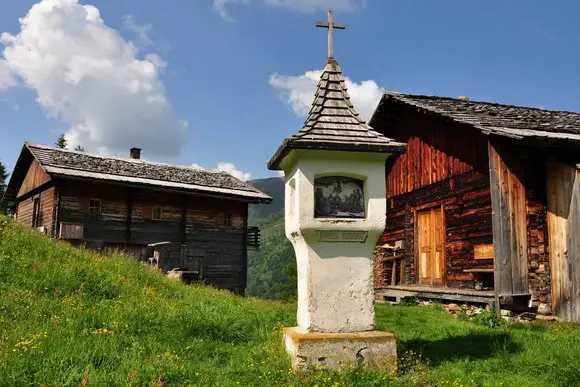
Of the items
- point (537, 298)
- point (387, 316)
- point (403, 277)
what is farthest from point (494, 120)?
point (403, 277)

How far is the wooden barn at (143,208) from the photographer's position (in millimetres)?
19844

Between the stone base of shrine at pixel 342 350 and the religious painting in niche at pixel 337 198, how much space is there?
1504 mm

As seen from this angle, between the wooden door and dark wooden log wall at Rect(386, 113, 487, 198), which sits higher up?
dark wooden log wall at Rect(386, 113, 487, 198)

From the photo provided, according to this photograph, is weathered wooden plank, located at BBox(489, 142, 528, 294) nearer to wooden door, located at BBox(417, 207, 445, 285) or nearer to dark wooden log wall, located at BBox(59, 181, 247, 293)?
wooden door, located at BBox(417, 207, 445, 285)

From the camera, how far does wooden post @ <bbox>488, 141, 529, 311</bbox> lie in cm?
1037

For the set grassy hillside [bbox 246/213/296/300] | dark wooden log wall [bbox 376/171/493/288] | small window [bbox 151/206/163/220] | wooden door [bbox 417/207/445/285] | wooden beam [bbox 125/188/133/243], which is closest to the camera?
dark wooden log wall [bbox 376/171/493/288]

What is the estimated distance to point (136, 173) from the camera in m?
22.1

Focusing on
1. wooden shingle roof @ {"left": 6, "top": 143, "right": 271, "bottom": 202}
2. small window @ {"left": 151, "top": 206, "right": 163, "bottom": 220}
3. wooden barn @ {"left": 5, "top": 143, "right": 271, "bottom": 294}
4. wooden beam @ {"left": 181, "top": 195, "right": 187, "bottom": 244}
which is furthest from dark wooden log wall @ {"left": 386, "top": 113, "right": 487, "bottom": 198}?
small window @ {"left": 151, "top": 206, "right": 163, "bottom": 220}

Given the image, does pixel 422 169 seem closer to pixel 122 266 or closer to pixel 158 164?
pixel 122 266

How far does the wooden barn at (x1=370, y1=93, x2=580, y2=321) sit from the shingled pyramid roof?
4.38 m

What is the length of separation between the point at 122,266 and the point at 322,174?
8.37 metres

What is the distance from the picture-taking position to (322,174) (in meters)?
6.20

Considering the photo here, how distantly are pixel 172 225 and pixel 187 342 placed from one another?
52.5 feet

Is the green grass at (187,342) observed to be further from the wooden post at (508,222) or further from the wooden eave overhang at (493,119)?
the wooden eave overhang at (493,119)
